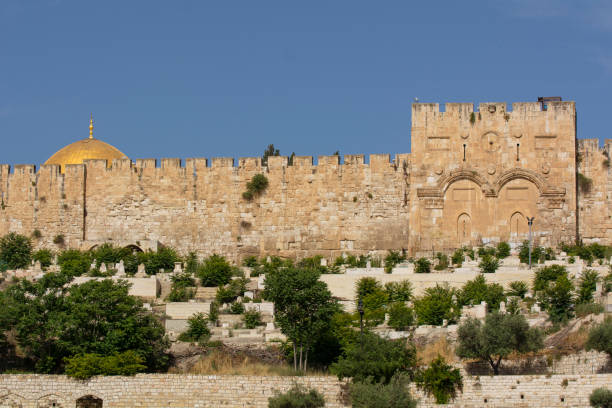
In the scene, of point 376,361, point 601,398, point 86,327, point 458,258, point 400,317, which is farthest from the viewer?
point 458,258

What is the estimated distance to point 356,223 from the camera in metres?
38.1

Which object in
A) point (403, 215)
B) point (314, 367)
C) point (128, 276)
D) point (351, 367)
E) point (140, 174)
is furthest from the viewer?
point (140, 174)

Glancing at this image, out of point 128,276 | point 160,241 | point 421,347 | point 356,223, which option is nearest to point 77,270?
point 128,276

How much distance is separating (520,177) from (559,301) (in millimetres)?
7474

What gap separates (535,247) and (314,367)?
33.1 feet

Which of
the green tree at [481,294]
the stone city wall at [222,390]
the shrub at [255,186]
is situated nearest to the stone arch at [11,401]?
the stone city wall at [222,390]

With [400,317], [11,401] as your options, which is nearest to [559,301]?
[400,317]

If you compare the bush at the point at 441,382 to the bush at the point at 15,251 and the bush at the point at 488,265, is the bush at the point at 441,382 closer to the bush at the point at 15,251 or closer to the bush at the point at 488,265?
the bush at the point at 488,265

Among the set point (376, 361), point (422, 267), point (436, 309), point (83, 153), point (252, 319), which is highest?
point (83, 153)

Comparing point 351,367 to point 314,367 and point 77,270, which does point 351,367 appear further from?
point 77,270

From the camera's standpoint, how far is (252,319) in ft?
103

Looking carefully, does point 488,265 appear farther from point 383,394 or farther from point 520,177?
point 383,394

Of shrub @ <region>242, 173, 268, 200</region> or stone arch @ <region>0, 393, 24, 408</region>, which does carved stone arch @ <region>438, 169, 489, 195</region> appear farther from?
stone arch @ <region>0, 393, 24, 408</region>

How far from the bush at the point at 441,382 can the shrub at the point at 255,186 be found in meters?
13.5
